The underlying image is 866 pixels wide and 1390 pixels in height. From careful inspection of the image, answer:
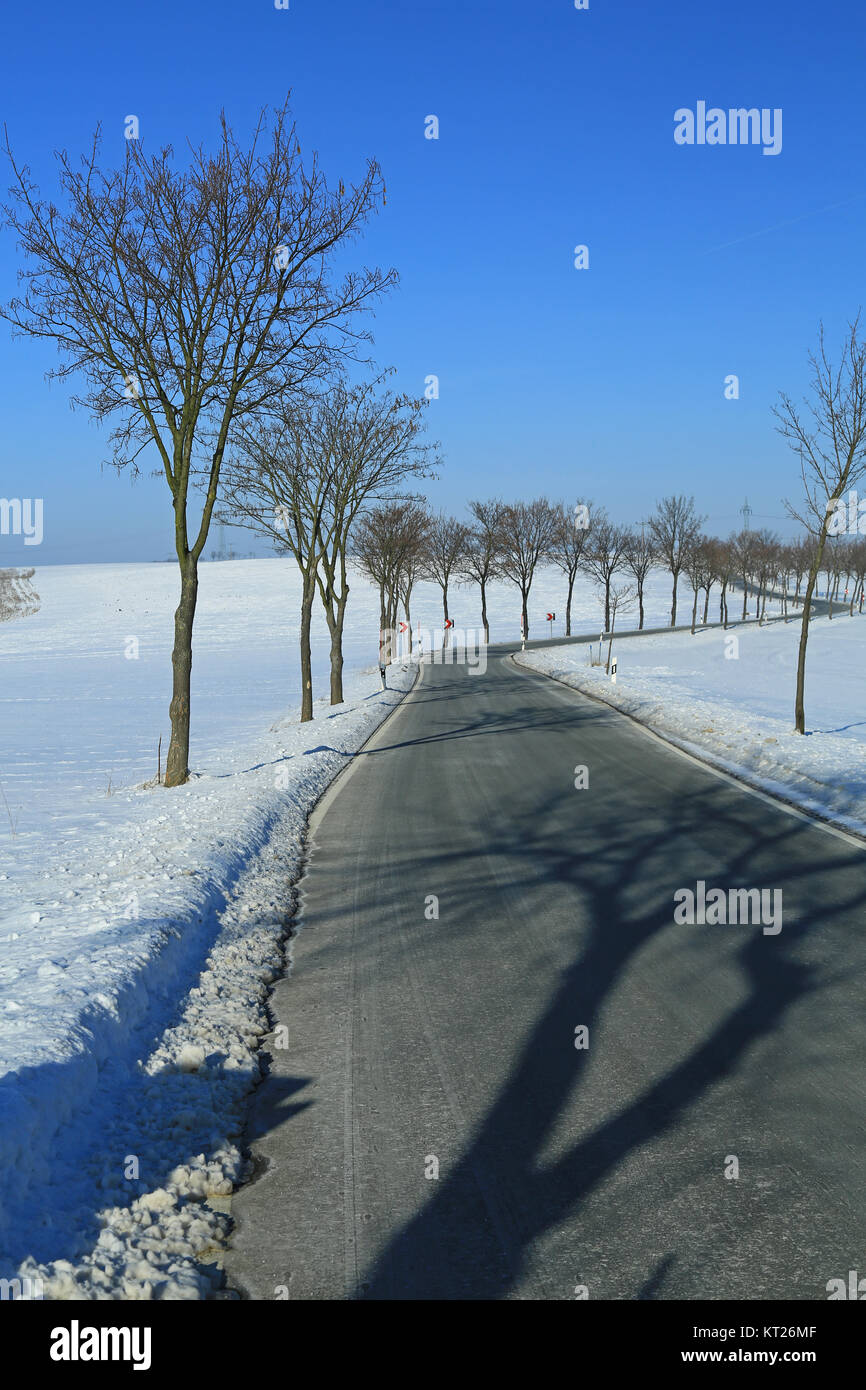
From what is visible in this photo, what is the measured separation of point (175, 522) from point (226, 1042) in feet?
34.7

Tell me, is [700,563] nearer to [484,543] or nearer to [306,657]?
[484,543]

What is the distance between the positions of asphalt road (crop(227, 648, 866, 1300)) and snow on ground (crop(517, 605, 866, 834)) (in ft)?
12.1

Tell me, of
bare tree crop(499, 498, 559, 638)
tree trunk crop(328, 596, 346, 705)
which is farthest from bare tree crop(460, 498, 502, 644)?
tree trunk crop(328, 596, 346, 705)

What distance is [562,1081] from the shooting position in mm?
4793

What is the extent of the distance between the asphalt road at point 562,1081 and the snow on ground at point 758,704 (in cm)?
370

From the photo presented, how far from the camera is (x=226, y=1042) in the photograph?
17.5 feet

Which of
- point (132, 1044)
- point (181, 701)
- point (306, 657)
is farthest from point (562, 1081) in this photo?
point (306, 657)

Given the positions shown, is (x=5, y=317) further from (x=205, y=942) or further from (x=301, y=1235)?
(x=301, y=1235)

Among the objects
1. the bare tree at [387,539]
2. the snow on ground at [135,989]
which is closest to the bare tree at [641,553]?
the bare tree at [387,539]

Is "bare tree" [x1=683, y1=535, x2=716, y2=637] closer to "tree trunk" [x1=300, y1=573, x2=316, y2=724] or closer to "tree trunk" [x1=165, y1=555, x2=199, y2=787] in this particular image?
"tree trunk" [x1=300, y1=573, x2=316, y2=724]

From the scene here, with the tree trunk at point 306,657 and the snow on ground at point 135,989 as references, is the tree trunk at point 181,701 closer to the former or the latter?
the snow on ground at point 135,989

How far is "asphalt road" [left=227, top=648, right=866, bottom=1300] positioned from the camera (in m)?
3.43

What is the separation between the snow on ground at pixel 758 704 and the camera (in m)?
13.6
